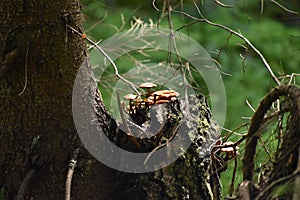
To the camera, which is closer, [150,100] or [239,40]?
[150,100]

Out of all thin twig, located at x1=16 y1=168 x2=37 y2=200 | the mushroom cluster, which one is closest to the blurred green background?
the mushroom cluster

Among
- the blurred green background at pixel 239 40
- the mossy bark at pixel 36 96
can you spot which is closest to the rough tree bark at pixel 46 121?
the mossy bark at pixel 36 96

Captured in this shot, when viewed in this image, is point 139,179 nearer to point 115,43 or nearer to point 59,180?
point 59,180

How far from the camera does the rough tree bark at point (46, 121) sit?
132cm

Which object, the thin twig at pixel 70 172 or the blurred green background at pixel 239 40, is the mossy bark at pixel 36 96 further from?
the blurred green background at pixel 239 40

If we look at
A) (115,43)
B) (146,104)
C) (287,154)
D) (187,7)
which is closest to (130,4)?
(187,7)

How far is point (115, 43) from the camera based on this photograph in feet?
6.99

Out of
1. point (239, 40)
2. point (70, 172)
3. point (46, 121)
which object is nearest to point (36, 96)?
point (46, 121)

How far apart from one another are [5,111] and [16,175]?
0.45ft

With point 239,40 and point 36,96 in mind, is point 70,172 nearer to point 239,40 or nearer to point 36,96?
point 36,96

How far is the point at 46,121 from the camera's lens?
132 cm

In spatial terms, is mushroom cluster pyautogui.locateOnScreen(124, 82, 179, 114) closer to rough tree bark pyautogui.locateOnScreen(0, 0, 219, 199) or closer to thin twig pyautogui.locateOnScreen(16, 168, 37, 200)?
rough tree bark pyautogui.locateOnScreen(0, 0, 219, 199)

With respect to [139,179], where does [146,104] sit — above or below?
above

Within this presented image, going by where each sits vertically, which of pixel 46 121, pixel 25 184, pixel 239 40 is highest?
pixel 239 40
